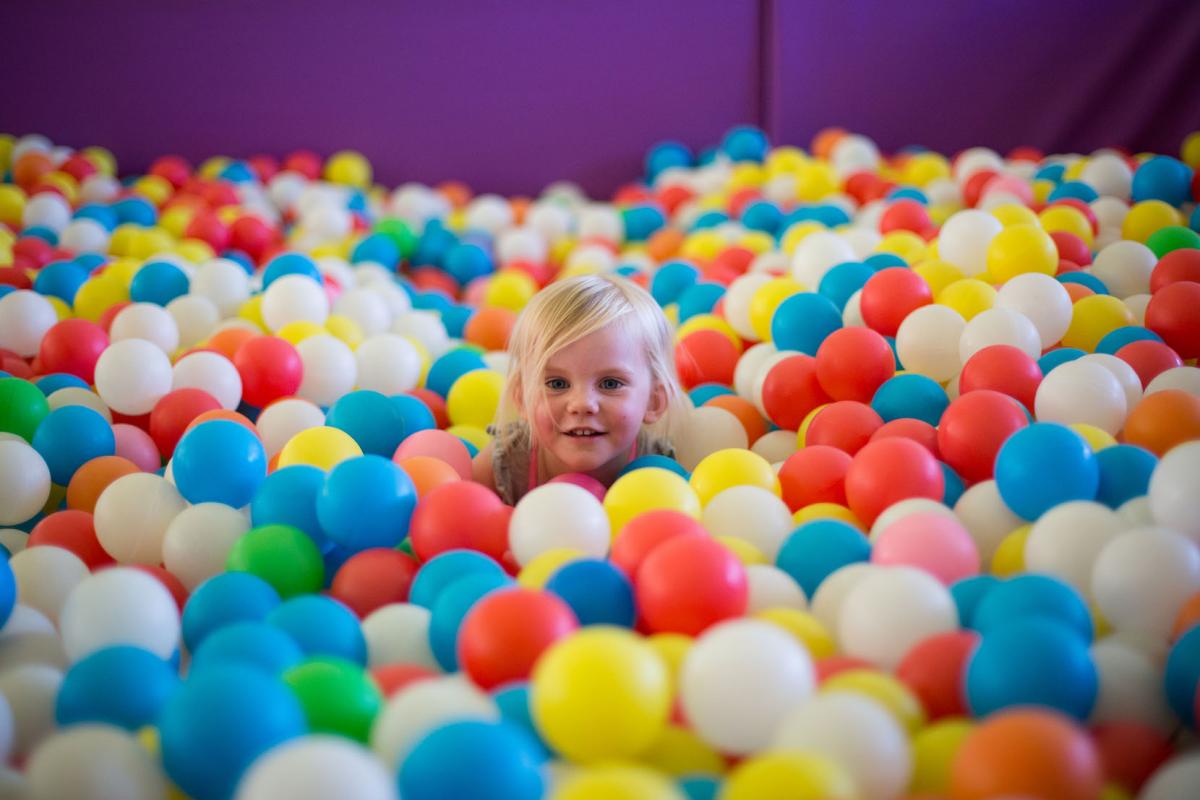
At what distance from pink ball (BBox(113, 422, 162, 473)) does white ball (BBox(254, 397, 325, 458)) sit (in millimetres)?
160

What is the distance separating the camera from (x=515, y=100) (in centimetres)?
331

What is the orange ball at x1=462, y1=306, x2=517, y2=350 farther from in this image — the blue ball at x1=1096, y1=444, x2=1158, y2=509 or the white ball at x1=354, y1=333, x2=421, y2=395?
the blue ball at x1=1096, y1=444, x2=1158, y2=509

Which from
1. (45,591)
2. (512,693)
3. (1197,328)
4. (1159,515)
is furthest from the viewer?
(1197,328)

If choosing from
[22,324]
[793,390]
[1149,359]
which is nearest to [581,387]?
[793,390]

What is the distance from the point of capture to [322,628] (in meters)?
1.07

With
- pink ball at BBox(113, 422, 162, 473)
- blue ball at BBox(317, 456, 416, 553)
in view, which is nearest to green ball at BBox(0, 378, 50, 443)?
pink ball at BBox(113, 422, 162, 473)

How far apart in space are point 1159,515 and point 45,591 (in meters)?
1.19

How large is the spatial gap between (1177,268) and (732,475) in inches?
32.8

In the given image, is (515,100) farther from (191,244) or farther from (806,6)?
(191,244)

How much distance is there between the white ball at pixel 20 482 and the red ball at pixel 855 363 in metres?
1.09

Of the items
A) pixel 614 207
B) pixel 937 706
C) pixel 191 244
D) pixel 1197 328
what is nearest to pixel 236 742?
pixel 937 706

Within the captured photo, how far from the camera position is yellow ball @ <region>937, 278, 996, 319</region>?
1706mm

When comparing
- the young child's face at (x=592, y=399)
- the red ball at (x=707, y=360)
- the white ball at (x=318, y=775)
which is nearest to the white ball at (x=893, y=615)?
the white ball at (x=318, y=775)

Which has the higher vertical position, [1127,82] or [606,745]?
[1127,82]
